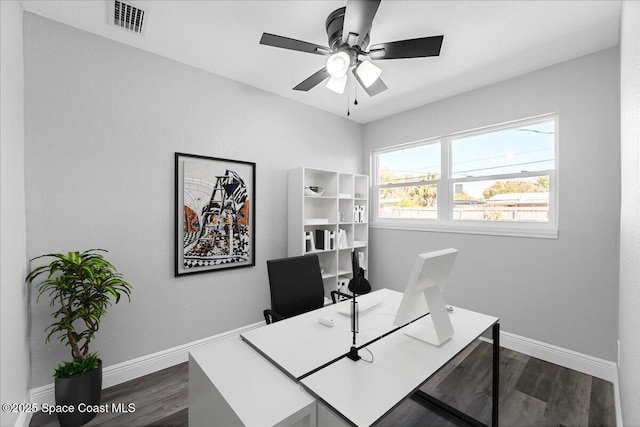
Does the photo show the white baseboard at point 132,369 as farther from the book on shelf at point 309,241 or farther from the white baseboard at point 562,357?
the white baseboard at point 562,357

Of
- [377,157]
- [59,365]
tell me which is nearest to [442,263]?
[59,365]

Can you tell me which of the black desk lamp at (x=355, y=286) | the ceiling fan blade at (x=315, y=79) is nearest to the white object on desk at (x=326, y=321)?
the black desk lamp at (x=355, y=286)

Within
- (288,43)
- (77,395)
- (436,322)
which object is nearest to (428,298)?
(436,322)

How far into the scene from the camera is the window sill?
2.68 meters

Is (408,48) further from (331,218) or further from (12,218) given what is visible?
(12,218)

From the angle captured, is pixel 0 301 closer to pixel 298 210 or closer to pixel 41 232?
pixel 41 232

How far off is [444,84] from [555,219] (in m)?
1.73

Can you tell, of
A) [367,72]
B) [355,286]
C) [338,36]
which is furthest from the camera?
[367,72]

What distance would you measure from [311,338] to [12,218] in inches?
74.4

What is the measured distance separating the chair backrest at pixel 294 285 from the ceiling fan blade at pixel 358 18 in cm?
163

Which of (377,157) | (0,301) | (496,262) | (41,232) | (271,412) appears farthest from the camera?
(377,157)

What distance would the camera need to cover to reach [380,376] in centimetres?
120

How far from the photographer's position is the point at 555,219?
2660 mm

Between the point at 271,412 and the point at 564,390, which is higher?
the point at 271,412
